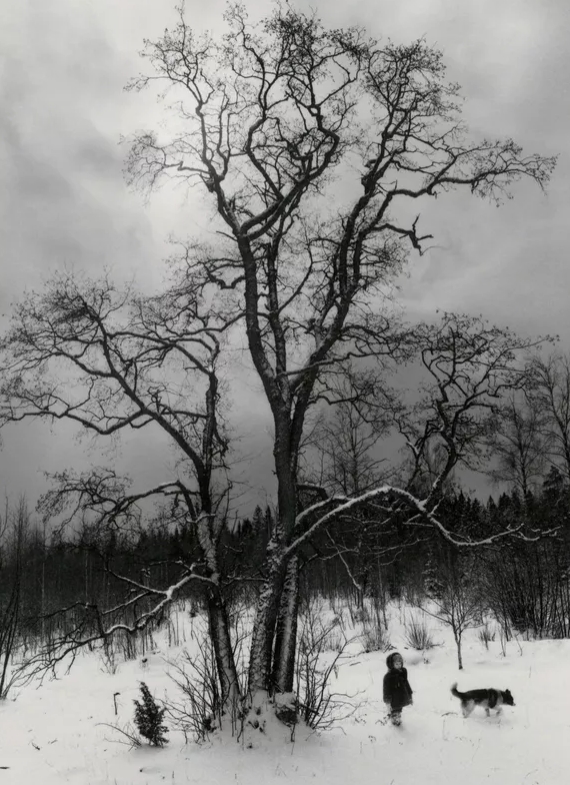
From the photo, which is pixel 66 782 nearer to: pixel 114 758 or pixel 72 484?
pixel 114 758

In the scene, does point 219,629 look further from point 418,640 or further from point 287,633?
point 418,640

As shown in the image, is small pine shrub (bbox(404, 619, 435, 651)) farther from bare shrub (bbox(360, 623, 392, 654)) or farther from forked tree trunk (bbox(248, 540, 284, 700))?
forked tree trunk (bbox(248, 540, 284, 700))

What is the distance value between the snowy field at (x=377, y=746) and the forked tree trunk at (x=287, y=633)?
701 millimetres

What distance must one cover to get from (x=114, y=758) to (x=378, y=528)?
5249mm

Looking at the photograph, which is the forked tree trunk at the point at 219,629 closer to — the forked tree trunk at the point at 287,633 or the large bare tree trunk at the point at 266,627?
the large bare tree trunk at the point at 266,627

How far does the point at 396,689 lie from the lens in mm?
7871

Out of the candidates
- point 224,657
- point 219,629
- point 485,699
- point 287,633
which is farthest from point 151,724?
point 485,699

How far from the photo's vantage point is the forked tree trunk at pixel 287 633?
8250mm

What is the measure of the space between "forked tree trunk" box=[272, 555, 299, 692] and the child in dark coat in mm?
1442

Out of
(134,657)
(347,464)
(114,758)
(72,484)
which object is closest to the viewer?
(114,758)

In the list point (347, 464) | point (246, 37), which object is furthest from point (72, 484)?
point (347, 464)

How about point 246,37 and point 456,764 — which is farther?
point 246,37

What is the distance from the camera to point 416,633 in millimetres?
14039

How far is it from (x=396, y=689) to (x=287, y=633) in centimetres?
178
